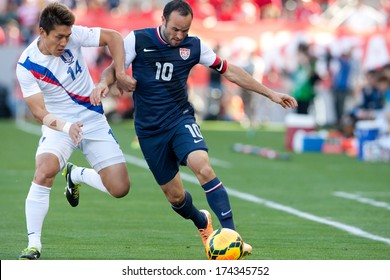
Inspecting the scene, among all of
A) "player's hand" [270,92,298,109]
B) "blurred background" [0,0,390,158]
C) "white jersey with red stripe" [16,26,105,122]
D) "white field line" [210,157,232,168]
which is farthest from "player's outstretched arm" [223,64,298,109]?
"blurred background" [0,0,390,158]

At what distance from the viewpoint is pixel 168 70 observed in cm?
1017

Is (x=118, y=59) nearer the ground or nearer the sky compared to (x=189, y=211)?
nearer the sky

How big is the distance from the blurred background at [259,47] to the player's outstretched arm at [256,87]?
782 inches

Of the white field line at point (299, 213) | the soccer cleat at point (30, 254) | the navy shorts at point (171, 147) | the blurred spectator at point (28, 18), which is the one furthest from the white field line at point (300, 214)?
the blurred spectator at point (28, 18)

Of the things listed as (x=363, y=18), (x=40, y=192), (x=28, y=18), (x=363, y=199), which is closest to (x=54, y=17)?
(x=40, y=192)

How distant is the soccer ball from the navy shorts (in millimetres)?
900

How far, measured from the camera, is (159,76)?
33.3 ft

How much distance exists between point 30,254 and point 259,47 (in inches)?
937

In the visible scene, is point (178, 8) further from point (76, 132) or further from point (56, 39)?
point (76, 132)

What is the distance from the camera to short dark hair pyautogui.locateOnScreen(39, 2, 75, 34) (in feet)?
31.6

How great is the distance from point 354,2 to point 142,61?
25.9 metres

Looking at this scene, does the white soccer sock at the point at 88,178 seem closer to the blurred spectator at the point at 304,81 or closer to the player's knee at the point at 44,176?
the player's knee at the point at 44,176
